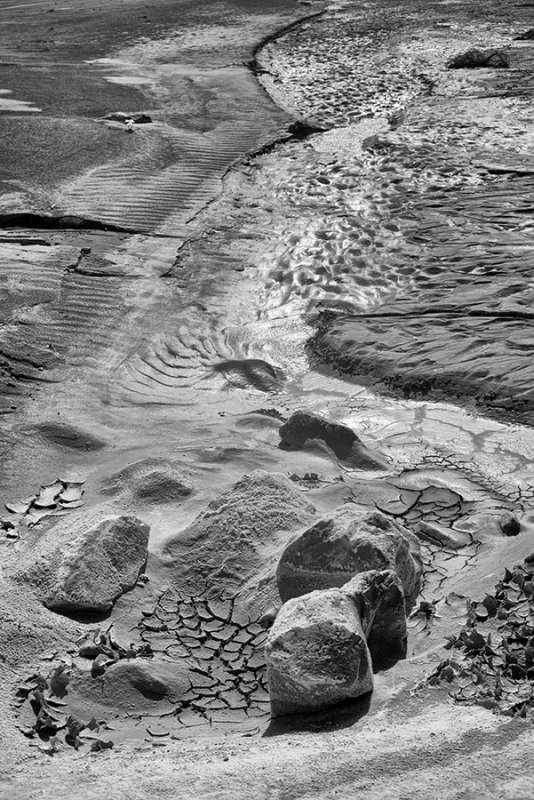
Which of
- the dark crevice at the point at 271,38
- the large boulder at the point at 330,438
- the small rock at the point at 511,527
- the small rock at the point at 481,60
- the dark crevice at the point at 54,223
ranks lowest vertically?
the dark crevice at the point at 271,38

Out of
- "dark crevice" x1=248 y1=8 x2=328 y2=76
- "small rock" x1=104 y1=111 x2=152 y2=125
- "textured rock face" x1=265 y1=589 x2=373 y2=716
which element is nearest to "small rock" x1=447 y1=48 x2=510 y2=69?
"dark crevice" x1=248 y1=8 x2=328 y2=76

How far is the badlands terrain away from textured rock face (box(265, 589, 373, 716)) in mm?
50

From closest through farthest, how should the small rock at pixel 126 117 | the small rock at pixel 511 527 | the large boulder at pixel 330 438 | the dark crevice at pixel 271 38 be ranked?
the small rock at pixel 511 527, the large boulder at pixel 330 438, the small rock at pixel 126 117, the dark crevice at pixel 271 38

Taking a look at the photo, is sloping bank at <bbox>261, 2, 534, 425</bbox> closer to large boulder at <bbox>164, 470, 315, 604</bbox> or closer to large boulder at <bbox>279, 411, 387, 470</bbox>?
A: large boulder at <bbox>279, 411, 387, 470</bbox>

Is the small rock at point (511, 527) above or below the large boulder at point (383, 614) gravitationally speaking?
below

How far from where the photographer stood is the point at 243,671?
3.19m

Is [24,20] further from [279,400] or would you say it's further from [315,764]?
[315,764]

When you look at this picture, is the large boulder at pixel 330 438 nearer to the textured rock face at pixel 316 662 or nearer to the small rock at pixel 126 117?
the textured rock face at pixel 316 662

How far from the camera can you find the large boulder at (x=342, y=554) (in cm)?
326

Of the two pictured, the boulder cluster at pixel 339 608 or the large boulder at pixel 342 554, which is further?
the large boulder at pixel 342 554

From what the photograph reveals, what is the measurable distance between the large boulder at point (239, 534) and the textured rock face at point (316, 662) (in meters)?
0.58

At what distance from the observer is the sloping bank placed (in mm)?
5312

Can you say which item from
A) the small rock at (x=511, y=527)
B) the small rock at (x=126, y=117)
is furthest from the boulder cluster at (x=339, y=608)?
the small rock at (x=126, y=117)

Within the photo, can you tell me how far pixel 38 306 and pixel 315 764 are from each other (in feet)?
11.9
